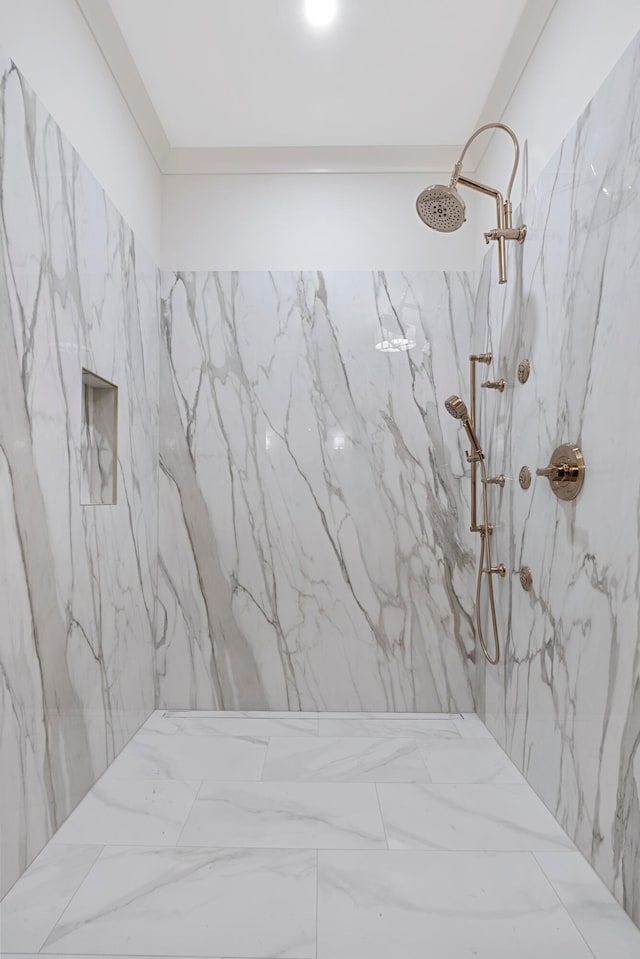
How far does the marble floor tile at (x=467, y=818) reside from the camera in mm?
1683

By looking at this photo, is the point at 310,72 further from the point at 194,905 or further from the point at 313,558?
the point at 194,905

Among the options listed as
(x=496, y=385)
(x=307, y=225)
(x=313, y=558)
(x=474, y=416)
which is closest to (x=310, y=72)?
(x=307, y=225)

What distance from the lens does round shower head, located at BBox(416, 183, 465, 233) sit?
80.2 inches

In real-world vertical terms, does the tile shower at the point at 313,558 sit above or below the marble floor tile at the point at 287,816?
above

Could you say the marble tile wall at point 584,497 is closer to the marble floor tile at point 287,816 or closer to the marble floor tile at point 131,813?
the marble floor tile at point 287,816

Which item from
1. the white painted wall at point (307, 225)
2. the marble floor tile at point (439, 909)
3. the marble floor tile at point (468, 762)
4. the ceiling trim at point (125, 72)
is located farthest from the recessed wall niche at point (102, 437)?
the marble floor tile at point (468, 762)

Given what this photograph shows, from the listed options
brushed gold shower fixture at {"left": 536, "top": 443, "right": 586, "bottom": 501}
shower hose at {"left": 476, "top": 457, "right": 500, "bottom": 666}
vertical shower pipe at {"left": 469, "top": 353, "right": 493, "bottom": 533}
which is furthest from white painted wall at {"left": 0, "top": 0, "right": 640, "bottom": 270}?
shower hose at {"left": 476, "top": 457, "right": 500, "bottom": 666}

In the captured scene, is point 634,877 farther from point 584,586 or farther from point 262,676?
point 262,676

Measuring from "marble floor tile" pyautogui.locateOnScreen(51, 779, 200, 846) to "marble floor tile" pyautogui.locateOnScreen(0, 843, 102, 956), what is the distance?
→ 7 cm

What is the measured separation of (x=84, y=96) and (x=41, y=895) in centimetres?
223

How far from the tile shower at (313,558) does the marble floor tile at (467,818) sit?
13mm

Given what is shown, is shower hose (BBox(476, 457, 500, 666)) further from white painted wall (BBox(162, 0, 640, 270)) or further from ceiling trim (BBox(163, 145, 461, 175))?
ceiling trim (BBox(163, 145, 461, 175))

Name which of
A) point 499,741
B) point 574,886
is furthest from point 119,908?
point 499,741

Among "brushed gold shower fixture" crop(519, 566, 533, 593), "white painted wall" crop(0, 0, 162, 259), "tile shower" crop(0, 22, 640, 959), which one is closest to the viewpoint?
"tile shower" crop(0, 22, 640, 959)
